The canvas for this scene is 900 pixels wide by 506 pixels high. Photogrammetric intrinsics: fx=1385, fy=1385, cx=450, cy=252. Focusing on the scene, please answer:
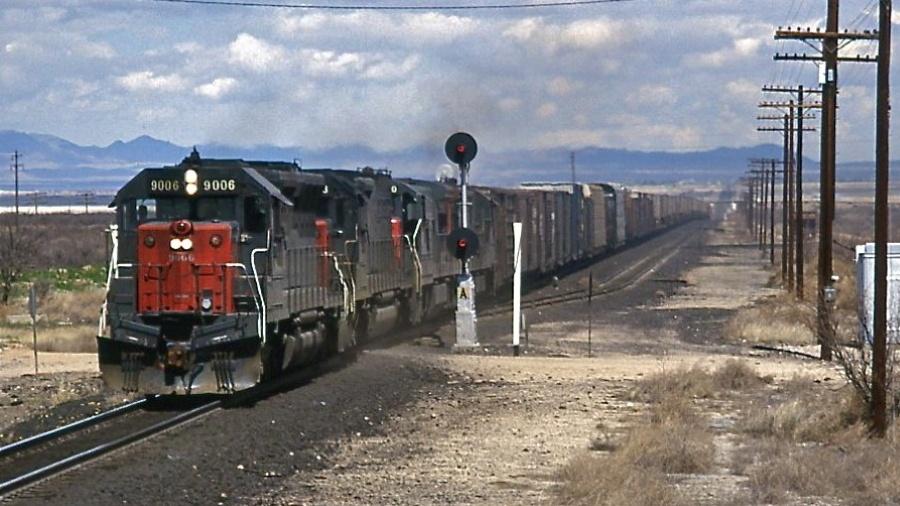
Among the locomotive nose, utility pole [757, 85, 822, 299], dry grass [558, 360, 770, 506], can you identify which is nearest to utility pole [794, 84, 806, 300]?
utility pole [757, 85, 822, 299]

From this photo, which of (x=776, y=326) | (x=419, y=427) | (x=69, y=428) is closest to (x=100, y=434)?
(x=69, y=428)

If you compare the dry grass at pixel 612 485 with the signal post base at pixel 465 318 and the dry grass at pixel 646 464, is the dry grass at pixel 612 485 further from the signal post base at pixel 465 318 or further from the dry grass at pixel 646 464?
the signal post base at pixel 465 318

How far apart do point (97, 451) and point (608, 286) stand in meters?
39.4

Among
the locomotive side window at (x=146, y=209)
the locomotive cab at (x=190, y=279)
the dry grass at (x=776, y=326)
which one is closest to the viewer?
the locomotive cab at (x=190, y=279)

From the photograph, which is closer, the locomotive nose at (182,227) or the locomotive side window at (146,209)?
the locomotive nose at (182,227)

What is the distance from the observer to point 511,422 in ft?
61.3

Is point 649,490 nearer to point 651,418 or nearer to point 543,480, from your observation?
point 543,480

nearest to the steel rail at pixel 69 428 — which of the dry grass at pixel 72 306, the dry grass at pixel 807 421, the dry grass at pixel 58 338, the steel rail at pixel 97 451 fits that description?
the steel rail at pixel 97 451

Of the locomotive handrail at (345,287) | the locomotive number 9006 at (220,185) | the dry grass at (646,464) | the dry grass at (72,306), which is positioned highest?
the locomotive number 9006 at (220,185)

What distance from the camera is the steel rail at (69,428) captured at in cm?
1556

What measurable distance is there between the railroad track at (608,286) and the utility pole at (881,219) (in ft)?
70.1

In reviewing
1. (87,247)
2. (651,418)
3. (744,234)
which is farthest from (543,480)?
(744,234)

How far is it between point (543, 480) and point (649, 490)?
2.03 m

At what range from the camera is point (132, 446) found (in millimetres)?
15562
